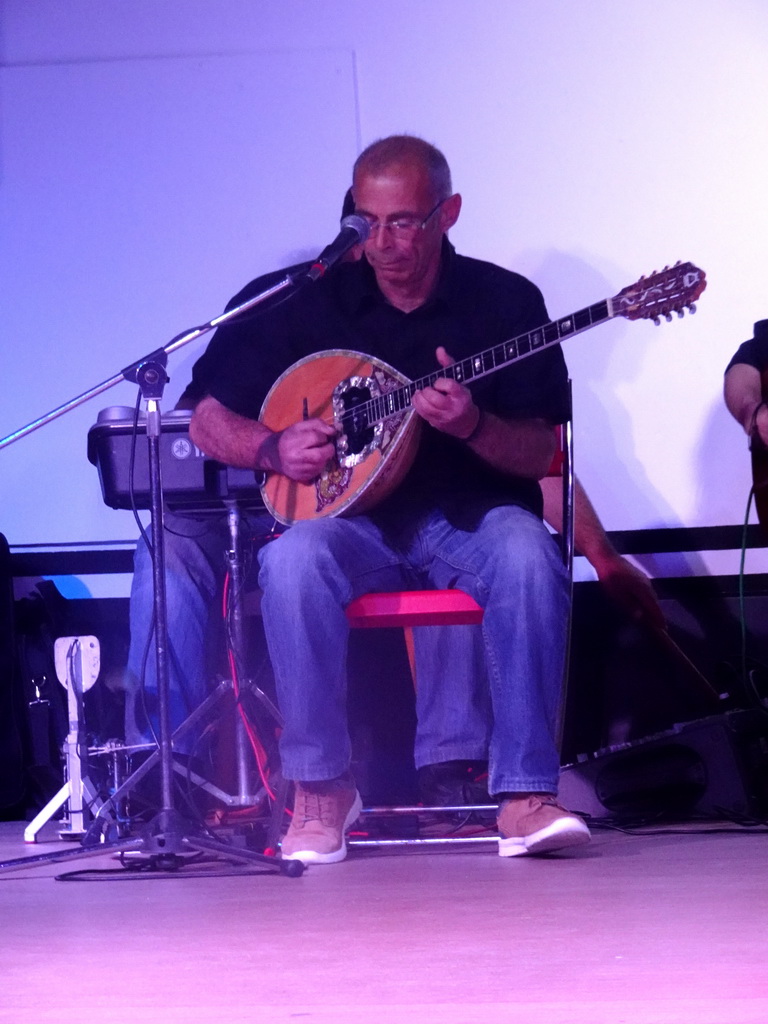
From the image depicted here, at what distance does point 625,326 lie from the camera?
3.14 m

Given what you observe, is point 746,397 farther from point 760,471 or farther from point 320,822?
point 320,822

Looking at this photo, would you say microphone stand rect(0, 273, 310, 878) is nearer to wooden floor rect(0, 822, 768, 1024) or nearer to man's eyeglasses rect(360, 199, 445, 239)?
wooden floor rect(0, 822, 768, 1024)

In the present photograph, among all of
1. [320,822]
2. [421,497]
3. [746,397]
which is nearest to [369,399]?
[421,497]

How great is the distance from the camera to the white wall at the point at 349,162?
3.11m

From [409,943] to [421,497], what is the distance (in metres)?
1.13

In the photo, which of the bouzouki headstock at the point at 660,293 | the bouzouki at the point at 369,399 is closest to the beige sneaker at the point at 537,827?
the bouzouki at the point at 369,399

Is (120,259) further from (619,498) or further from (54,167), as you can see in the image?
(619,498)

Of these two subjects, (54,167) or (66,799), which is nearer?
(66,799)

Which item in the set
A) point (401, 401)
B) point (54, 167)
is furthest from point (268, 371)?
point (54, 167)

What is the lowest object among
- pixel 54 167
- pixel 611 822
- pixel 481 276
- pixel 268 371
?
pixel 611 822

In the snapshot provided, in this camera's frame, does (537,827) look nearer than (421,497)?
Yes

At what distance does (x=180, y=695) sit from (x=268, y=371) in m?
0.69

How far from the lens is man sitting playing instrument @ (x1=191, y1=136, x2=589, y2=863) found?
2.07 meters

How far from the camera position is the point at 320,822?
2.10m
